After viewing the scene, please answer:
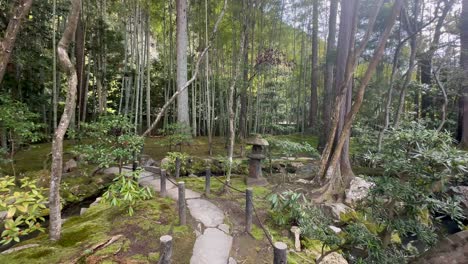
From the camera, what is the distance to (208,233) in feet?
9.78

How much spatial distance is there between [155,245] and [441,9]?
1045 cm

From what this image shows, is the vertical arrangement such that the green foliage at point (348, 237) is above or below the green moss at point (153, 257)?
above

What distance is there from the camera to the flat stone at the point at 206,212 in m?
3.29

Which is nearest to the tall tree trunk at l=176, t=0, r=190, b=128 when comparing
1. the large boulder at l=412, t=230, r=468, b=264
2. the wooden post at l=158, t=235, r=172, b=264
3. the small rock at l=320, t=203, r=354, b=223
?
the small rock at l=320, t=203, r=354, b=223

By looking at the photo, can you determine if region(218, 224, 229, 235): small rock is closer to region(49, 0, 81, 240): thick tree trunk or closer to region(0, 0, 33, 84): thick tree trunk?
region(49, 0, 81, 240): thick tree trunk

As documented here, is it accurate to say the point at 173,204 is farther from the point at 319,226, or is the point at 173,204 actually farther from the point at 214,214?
the point at 319,226

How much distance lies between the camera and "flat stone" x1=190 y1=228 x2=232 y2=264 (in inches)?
96.2

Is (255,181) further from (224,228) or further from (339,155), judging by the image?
(224,228)

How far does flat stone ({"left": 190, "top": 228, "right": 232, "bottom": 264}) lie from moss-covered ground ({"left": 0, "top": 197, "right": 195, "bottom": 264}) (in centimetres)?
9

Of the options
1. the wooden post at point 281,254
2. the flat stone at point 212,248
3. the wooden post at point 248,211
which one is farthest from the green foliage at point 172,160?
the wooden post at point 281,254

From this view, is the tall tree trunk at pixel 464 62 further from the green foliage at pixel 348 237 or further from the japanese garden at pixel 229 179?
the green foliage at pixel 348 237

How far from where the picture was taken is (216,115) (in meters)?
15.1

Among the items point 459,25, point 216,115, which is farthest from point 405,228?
point 216,115

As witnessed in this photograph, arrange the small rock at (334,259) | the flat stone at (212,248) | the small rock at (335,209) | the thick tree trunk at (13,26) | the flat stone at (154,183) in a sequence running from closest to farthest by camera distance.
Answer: the flat stone at (212,248)
the thick tree trunk at (13,26)
the small rock at (334,259)
the small rock at (335,209)
the flat stone at (154,183)
